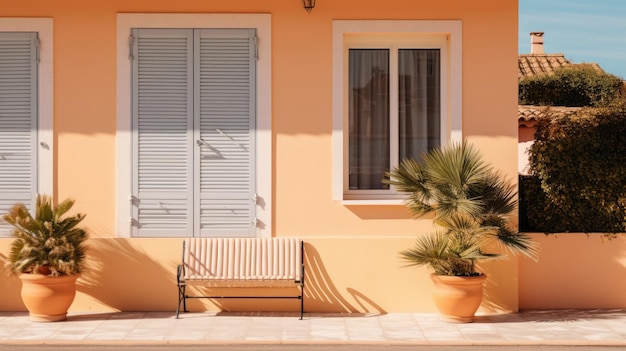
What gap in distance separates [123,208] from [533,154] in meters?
5.05

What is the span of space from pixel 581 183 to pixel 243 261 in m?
4.21

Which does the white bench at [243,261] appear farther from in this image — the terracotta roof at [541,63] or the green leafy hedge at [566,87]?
the terracotta roof at [541,63]

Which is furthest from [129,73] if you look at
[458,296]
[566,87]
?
[566,87]

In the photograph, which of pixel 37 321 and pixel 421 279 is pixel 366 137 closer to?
pixel 421 279

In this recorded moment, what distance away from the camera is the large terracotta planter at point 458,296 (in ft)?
31.3

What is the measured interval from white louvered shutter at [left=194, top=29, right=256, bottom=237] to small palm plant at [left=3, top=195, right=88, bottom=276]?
4.91ft

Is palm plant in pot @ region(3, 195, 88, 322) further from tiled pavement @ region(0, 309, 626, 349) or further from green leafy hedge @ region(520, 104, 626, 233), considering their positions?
green leafy hedge @ region(520, 104, 626, 233)

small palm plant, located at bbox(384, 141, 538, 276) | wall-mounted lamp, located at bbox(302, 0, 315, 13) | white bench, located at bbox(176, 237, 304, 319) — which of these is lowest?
white bench, located at bbox(176, 237, 304, 319)

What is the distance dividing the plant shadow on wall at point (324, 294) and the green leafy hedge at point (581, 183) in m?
2.29

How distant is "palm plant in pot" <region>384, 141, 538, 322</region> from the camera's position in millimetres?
9578

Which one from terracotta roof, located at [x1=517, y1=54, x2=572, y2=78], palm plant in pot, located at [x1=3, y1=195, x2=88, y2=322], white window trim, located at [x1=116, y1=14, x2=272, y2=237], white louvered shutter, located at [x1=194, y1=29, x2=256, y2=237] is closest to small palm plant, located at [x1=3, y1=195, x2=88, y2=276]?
palm plant in pot, located at [x1=3, y1=195, x2=88, y2=322]

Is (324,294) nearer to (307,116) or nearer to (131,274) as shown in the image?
(307,116)

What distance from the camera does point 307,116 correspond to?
34.1 feet

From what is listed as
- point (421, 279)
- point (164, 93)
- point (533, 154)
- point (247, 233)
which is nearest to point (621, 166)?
point (533, 154)
